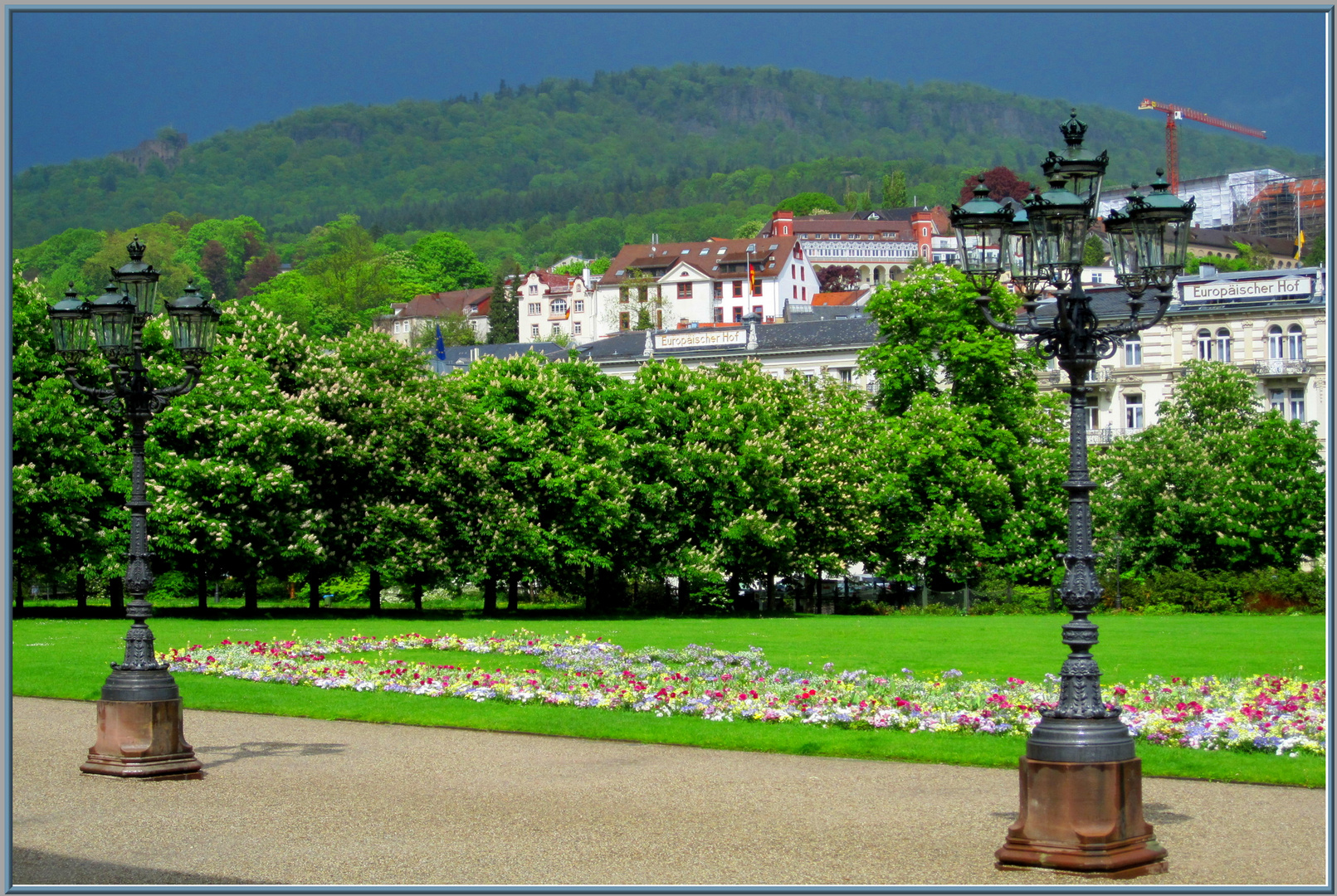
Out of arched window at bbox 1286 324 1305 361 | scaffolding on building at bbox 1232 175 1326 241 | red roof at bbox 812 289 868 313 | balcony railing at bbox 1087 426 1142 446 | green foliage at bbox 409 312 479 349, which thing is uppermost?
scaffolding on building at bbox 1232 175 1326 241

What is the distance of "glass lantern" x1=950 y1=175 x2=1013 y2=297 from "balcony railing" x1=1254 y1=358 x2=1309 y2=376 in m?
67.5

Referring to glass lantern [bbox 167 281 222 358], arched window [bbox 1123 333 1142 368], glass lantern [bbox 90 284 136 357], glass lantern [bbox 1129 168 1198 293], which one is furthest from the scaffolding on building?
glass lantern [bbox 1129 168 1198 293]

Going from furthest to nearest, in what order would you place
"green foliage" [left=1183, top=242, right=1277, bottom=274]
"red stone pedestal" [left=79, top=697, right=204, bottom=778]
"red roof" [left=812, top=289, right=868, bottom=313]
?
"red roof" [left=812, top=289, right=868, bottom=313]
"green foliage" [left=1183, top=242, right=1277, bottom=274]
"red stone pedestal" [left=79, top=697, right=204, bottom=778]

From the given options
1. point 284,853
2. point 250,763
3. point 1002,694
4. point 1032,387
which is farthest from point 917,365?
point 284,853

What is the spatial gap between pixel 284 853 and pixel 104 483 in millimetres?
43864

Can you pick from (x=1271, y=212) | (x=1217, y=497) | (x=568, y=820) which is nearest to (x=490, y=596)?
(x=1217, y=497)

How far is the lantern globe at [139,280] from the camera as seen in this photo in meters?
20.9

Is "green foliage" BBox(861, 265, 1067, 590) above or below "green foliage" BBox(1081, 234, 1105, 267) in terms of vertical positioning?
below

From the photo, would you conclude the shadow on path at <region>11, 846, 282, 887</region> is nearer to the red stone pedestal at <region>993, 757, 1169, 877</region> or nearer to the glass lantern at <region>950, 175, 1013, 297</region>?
the red stone pedestal at <region>993, 757, 1169, 877</region>

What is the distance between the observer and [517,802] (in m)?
18.2

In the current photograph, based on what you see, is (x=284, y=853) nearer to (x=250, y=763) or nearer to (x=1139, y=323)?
(x=250, y=763)

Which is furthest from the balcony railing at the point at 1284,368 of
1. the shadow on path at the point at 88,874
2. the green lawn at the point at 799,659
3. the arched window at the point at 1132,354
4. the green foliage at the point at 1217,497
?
the shadow on path at the point at 88,874

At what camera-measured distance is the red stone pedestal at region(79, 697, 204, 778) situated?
19.9 m

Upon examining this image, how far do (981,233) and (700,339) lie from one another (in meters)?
93.9
